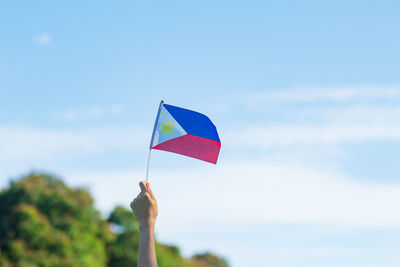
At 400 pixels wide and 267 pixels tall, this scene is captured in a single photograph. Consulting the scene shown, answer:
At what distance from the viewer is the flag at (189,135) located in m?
7.65

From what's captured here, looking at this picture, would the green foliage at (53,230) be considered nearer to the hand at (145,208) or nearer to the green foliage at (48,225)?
the green foliage at (48,225)

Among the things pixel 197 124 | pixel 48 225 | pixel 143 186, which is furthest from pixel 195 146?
pixel 48 225

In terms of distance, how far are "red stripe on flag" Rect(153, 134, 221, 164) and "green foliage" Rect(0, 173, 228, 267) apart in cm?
3538

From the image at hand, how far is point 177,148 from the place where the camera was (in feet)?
25.5

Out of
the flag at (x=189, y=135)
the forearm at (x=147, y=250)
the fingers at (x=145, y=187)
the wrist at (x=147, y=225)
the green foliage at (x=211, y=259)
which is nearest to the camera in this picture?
the forearm at (x=147, y=250)

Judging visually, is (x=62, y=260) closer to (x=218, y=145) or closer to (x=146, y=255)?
(x=218, y=145)

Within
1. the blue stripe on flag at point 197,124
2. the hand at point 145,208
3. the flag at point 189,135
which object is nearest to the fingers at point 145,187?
the hand at point 145,208

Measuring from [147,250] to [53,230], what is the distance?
132 ft

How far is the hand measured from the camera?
15.4 feet

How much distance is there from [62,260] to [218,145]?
35.9 metres

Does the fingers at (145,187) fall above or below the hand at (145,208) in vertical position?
above

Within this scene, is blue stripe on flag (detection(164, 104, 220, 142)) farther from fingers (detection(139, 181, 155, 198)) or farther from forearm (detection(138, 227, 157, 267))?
forearm (detection(138, 227, 157, 267))

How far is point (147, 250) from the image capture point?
4.45 m

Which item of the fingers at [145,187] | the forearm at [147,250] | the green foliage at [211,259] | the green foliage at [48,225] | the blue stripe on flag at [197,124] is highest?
the green foliage at [211,259]
